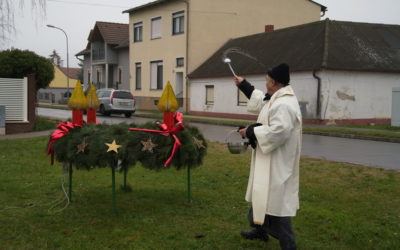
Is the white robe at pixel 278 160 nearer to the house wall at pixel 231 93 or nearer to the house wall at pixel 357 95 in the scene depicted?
the house wall at pixel 357 95

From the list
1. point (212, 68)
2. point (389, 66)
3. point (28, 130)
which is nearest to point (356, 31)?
point (389, 66)

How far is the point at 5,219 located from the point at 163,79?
3073cm

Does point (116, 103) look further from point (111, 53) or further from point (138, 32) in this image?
point (111, 53)

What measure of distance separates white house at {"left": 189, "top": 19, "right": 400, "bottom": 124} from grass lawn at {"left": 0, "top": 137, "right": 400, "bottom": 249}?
13.5 m

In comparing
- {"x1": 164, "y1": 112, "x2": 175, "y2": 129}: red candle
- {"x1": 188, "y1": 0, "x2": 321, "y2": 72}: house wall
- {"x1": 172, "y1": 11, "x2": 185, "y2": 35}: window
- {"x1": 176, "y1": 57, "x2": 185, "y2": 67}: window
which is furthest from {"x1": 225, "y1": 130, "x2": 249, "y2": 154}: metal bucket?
{"x1": 172, "y1": 11, "x2": 185, "y2": 35}: window

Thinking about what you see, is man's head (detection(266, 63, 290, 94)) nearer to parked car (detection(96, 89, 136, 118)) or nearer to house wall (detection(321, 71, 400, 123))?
house wall (detection(321, 71, 400, 123))

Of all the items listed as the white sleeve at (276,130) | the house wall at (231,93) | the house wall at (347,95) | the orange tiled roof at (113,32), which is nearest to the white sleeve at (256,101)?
the white sleeve at (276,130)

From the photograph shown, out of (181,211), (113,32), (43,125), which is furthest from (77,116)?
(113,32)

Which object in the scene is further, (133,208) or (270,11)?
(270,11)

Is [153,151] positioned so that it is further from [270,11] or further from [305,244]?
[270,11]

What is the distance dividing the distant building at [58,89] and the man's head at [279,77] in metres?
48.9

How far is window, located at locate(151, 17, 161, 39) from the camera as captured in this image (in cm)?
3622

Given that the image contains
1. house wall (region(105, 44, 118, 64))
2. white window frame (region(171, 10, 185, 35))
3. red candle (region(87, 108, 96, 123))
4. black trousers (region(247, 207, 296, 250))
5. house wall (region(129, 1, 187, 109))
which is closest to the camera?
black trousers (region(247, 207, 296, 250))

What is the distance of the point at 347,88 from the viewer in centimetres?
2211
